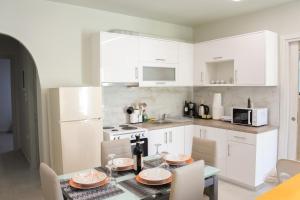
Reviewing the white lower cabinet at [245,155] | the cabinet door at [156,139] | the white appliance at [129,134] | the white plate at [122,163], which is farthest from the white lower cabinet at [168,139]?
the white plate at [122,163]

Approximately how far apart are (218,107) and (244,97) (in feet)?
1.45

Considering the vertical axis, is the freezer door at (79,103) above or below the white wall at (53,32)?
below

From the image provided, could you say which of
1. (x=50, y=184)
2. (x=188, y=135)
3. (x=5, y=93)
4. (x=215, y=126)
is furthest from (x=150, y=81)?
(x=5, y=93)

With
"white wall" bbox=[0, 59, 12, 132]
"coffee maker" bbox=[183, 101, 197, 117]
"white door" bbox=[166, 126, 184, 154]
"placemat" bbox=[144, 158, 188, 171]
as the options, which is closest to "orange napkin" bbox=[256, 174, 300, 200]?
"placemat" bbox=[144, 158, 188, 171]

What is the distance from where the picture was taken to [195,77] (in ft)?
14.4

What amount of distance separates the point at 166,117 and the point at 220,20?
191 centimetres

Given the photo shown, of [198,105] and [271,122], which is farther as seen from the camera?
[198,105]

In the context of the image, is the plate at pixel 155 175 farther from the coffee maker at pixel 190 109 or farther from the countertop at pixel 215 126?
the coffee maker at pixel 190 109

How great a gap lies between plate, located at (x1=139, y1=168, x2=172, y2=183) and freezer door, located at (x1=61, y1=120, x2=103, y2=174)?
1.34 m

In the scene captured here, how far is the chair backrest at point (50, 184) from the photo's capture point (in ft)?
5.15

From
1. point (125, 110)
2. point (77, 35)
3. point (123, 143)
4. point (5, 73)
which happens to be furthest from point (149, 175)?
point (5, 73)

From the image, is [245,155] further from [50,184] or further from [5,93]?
[5,93]

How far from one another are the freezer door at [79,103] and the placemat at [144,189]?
1406 millimetres

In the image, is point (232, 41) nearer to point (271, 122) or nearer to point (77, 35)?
point (271, 122)
